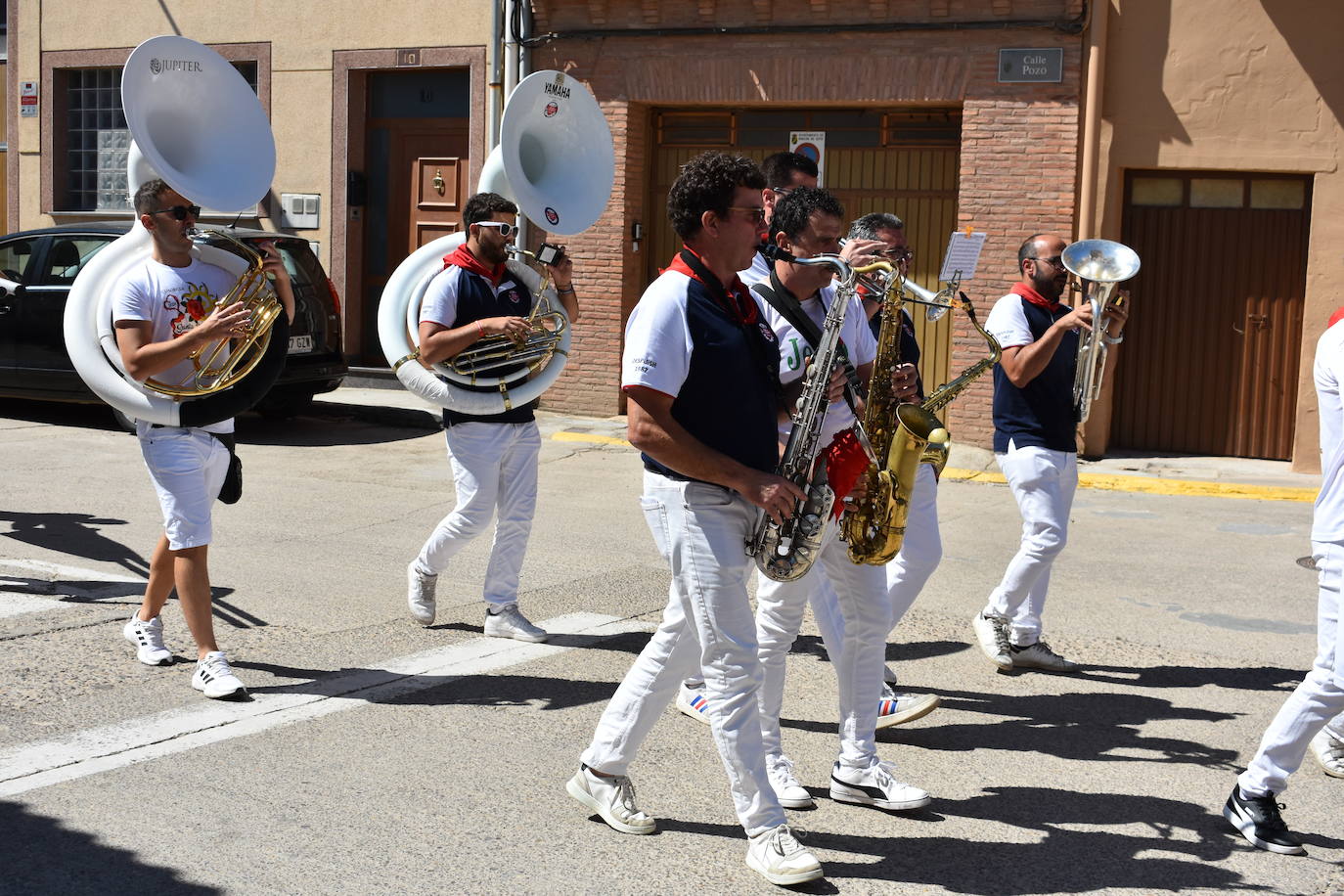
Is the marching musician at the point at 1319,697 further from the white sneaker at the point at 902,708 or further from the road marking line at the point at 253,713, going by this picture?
the road marking line at the point at 253,713

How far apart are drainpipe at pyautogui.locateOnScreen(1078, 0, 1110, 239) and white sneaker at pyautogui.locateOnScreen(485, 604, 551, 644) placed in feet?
25.4

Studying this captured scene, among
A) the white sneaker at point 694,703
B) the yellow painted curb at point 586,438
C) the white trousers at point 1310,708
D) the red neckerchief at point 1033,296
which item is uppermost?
the red neckerchief at point 1033,296

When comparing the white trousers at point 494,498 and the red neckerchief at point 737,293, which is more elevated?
the red neckerchief at point 737,293

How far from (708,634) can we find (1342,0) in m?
10.6

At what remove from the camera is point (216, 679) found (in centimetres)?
566

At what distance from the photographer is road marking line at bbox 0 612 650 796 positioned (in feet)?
16.1

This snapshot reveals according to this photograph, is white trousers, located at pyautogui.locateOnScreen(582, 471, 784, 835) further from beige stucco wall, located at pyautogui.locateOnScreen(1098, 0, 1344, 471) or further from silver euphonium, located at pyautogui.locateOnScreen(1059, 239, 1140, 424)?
beige stucco wall, located at pyautogui.locateOnScreen(1098, 0, 1344, 471)

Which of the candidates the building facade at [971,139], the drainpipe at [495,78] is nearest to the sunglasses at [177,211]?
the building facade at [971,139]

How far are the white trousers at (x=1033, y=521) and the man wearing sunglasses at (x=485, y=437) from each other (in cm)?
209

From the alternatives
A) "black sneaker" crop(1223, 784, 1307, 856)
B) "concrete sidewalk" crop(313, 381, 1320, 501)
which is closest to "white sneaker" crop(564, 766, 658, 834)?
"black sneaker" crop(1223, 784, 1307, 856)

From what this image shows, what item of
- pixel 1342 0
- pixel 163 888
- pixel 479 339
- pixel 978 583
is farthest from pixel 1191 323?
pixel 163 888

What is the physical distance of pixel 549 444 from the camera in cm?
1355

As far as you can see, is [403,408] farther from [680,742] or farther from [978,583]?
[680,742]

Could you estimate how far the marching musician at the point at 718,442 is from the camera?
4160 mm
